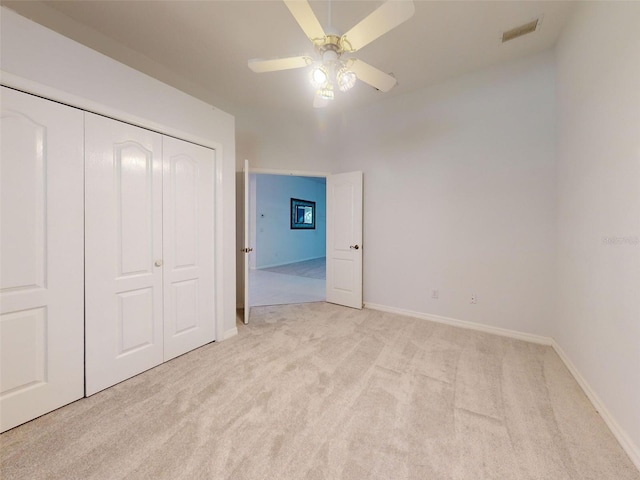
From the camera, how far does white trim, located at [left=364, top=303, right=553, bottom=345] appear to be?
2647mm

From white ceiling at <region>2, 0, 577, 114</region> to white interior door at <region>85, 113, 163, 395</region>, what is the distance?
1.12 metres

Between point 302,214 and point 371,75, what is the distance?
709 cm

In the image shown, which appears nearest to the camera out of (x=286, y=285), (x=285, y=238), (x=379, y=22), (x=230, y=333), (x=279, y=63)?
(x=379, y=22)

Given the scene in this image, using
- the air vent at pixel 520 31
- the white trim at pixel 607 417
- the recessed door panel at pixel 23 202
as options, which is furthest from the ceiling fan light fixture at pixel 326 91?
the white trim at pixel 607 417

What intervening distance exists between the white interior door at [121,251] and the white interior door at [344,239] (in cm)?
243

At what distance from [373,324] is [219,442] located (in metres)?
2.14

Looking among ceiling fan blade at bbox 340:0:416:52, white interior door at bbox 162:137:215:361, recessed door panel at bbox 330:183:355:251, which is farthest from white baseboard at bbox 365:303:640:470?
ceiling fan blade at bbox 340:0:416:52

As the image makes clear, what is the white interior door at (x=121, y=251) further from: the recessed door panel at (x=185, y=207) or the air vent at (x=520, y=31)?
the air vent at (x=520, y=31)

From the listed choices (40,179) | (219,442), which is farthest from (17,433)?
(40,179)

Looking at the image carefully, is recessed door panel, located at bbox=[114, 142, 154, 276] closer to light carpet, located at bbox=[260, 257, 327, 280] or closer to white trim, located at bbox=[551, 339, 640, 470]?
white trim, located at bbox=[551, 339, 640, 470]

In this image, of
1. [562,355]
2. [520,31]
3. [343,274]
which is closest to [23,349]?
[343,274]

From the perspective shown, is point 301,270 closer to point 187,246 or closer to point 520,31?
point 187,246

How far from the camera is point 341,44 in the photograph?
155 cm

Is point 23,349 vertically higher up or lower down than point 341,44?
lower down
